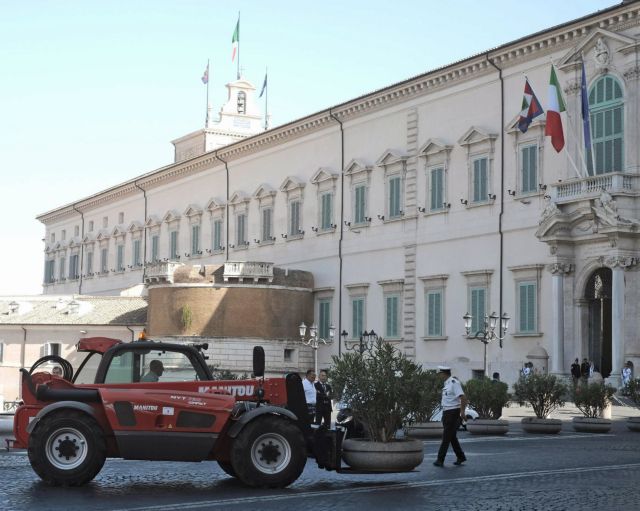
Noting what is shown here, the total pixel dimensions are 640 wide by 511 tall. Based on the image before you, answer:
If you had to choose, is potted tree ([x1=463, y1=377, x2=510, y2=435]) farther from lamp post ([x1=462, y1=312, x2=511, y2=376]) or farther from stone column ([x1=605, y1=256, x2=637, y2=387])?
lamp post ([x1=462, y1=312, x2=511, y2=376])

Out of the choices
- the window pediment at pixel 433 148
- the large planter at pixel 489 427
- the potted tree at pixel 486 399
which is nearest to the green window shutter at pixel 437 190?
the window pediment at pixel 433 148

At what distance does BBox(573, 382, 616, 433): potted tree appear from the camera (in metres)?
27.5

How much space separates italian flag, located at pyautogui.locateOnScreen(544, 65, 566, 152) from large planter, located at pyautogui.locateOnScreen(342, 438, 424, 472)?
2311 centimetres

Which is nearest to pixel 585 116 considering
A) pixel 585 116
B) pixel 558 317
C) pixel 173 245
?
pixel 585 116

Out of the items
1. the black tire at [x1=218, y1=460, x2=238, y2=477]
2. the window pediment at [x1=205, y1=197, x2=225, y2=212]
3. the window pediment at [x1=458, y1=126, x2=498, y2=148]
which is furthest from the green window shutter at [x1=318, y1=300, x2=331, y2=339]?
the black tire at [x1=218, y1=460, x2=238, y2=477]

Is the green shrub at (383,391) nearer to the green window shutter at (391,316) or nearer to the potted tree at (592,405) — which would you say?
the potted tree at (592,405)

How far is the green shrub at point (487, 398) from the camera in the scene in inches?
1097

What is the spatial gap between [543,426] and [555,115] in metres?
13.2

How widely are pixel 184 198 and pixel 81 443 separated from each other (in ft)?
175

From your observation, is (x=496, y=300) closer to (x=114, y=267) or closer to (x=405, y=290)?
(x=405, y=290)

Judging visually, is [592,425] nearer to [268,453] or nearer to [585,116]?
[585,116]

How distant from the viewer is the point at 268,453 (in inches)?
581

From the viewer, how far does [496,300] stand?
4253 cm

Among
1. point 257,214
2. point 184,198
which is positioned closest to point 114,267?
point 184,198
